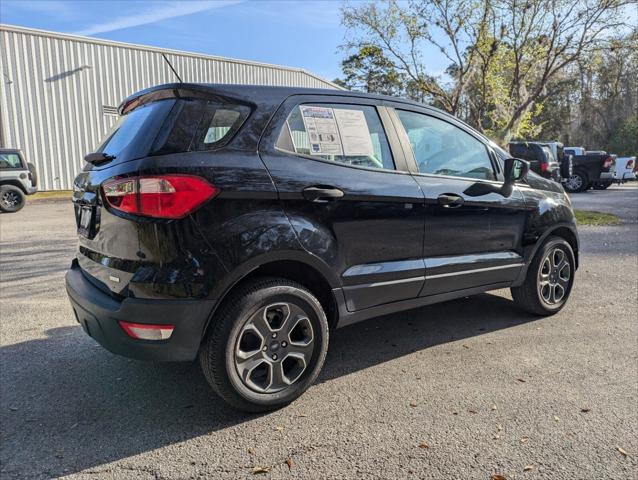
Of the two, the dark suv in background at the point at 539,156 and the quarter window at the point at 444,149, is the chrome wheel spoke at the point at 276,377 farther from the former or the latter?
the dark suv in background at the point at 539,156

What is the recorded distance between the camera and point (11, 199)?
13.9m

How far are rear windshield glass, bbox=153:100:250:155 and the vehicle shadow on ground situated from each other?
1.51m

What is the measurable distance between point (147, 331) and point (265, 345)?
66 cm

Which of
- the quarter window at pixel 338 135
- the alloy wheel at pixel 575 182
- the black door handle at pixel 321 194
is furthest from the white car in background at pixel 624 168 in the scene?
the black door handle at pixel 321 194

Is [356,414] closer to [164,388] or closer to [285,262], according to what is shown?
[285,262]

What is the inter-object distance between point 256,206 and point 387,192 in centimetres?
98

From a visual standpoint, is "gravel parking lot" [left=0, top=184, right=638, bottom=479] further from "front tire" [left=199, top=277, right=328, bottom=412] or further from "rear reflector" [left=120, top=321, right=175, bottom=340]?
"rear reflector" [left=120, top=321, right=175, bottom=340]

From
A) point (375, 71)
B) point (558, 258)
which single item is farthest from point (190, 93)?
point (375, 71)

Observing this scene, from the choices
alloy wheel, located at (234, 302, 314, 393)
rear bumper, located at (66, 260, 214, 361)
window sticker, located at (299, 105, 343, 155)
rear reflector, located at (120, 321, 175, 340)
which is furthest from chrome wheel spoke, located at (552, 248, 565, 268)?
rear reflector, located at (120, 321, 175, 340)

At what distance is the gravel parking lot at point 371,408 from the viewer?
242 cm

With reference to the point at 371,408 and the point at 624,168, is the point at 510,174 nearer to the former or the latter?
the point at 371,408

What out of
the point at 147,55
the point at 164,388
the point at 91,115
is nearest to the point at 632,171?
the point at 147,55

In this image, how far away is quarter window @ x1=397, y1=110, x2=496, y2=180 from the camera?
3635mm

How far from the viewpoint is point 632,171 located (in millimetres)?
23312
